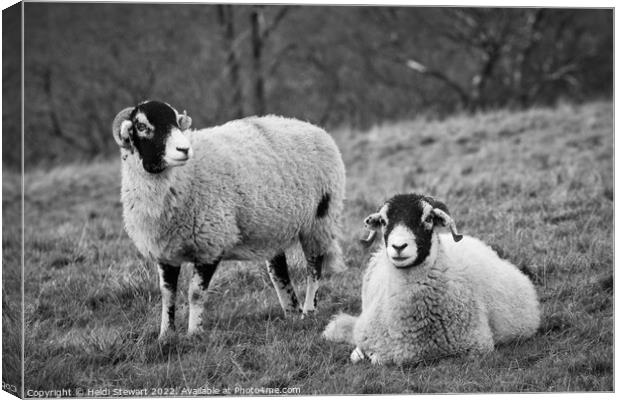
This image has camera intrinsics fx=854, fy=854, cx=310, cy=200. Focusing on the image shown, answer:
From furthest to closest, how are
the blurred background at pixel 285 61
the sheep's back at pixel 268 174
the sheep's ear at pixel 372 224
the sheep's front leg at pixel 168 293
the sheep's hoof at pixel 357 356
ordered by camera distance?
the blurred background at pixel 285 61, the sheep's back at pixel 268 174, the sheep's front leg at pixel 168 293, the sheep's hoof at pixel 357 356, the sheep's ear at pixel 372 224

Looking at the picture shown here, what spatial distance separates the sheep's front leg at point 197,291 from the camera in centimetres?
653

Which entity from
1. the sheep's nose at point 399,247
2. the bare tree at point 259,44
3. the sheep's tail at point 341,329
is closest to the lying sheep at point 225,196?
the sheep's tail at point 341,329

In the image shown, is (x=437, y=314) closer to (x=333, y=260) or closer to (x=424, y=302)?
(x=424, y=302)

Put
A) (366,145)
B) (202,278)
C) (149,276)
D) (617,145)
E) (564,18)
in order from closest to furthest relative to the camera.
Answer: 1. (202,278)
2. (617,145)
3. (149,276)
4. (564,18)
5. (366,145)

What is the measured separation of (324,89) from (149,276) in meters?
8.70

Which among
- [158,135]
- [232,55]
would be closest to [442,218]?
[158,135]

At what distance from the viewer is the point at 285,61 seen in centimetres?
1349

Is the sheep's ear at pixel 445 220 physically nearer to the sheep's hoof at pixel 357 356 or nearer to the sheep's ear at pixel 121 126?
the sheep's hoof at pixel 357 356

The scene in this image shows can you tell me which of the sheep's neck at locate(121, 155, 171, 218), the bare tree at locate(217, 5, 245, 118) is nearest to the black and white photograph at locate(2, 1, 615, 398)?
the sheep's neck at locate(121, 155, 171, 218)

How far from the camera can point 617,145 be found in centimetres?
705

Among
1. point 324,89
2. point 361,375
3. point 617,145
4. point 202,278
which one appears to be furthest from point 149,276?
point 324,89

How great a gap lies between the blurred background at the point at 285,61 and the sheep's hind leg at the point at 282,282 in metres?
2.50

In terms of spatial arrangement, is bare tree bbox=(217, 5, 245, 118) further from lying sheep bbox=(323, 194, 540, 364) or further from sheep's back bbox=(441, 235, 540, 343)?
lying sheep bbox=(323, 194, 540, 364)

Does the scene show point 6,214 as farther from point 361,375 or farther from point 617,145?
point 617,145
